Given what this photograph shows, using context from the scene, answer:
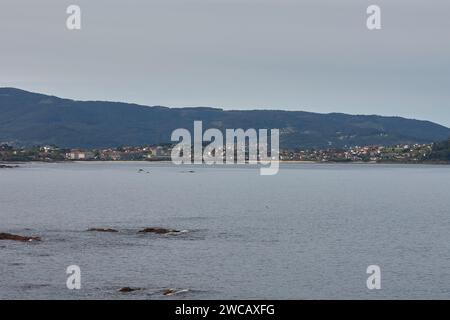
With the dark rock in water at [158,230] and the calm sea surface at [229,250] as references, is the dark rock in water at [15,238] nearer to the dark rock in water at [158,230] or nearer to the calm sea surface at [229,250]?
the calm sea surface at [229,250]

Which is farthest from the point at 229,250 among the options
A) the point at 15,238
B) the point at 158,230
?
Result: the point at 15,238

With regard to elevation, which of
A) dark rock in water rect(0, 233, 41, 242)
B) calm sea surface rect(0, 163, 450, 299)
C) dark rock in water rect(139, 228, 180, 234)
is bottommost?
calm sea surface rect(0, 163, 450, 299)

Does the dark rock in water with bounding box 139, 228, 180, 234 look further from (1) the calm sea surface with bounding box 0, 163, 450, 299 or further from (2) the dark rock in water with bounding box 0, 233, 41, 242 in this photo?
(2) the dark rock in water with bounding box 0, 233, 41, 242

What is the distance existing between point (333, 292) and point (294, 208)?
67.3 metres

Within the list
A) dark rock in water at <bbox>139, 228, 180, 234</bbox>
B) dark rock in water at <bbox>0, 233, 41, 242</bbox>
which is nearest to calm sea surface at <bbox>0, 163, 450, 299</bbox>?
dark rock in water at <bbox>139, 228, 180, 234</bbox>

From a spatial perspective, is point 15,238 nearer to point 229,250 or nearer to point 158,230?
point 158,230

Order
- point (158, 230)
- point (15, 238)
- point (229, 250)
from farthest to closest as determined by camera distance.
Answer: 1. point (158, 230)
2. point (15, 238)
3. point (229, 250)

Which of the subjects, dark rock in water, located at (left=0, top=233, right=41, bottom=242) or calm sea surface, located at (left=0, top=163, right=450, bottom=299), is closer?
calm sea surface, located at (left=0, top=163, right=450, bottom=299)

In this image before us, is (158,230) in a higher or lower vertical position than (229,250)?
higher

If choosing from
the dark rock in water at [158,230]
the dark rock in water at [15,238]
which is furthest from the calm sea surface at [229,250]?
the dark rock in water at [15,238]
